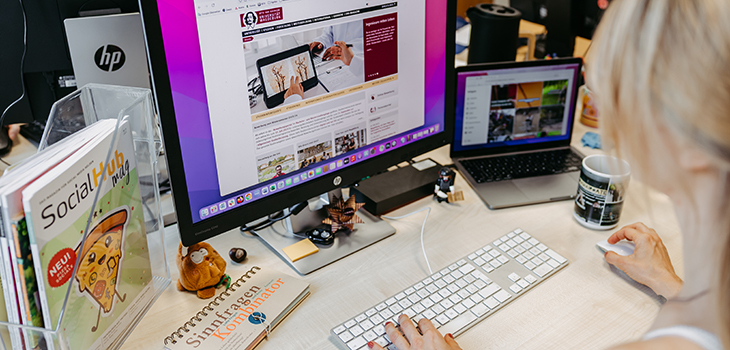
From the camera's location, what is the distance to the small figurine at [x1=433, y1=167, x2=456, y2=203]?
1080 mm

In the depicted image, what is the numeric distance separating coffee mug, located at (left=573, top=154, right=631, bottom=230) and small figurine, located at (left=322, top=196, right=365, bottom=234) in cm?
42

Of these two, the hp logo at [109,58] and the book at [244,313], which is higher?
the hp logo at [109,58]

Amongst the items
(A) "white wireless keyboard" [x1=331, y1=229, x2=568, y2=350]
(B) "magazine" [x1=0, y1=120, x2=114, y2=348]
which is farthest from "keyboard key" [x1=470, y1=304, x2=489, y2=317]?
(B) "magazine" [x1=0, y1=120, x2=114, y2=348]

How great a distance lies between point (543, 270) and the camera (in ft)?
2.92

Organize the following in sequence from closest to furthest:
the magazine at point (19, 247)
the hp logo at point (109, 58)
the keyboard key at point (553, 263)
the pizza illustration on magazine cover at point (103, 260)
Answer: the magazine at point (19, 247)
the pizza illustration on magazine cover at point (103, 260)
the keyboard key at point (553, 263)
the hp logo at point (109, 58)

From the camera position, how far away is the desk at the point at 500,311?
0.77 meters

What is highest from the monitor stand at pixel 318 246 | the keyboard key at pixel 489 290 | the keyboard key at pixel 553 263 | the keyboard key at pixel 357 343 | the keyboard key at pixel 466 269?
the monitor stand at pixel 318 246

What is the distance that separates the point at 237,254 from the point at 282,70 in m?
0.33

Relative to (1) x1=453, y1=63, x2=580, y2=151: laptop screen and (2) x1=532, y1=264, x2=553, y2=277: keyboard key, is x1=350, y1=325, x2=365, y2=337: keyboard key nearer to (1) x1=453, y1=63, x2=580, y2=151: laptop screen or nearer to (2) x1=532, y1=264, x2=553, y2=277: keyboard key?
(2) x1=532, y1=264, x2=553, y2=277: keyboard key

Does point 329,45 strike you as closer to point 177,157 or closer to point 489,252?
point 177,157

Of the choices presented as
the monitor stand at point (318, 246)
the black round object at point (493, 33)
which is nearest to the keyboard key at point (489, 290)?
the monitor stand at point (318, 246)

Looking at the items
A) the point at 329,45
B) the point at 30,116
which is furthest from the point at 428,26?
the point at 30,116

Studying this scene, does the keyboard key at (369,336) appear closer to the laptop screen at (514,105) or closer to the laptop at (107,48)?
the laptop screen at (514,105)

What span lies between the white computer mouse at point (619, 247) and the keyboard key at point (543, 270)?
122 millimetres
